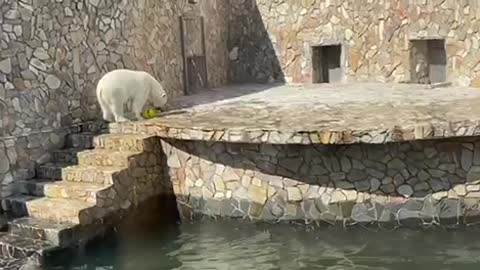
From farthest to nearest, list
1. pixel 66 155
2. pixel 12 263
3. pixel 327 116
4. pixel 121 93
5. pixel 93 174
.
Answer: pixel 121 93 → pixel 66 155 → pixel 327 116 → pixel 93 174 → pixel 12 263

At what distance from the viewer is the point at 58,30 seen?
9086 mm

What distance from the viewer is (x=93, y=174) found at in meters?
8.13

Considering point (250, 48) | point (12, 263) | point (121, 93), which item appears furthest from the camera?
point (250, 48)

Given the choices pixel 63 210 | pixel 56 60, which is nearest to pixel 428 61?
pixel 56 60

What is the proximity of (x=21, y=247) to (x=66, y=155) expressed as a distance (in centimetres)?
184

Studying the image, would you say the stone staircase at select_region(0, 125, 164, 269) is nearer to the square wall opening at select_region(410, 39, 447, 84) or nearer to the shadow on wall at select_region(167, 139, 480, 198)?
the shadow on wall at select_region(167, 139, 480, 198)

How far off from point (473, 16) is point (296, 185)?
5107 millimetres

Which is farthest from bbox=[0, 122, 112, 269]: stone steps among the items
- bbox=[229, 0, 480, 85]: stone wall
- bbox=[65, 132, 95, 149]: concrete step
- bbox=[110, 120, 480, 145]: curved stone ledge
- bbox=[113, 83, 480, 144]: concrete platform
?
bbox=[229, 0, 480, 85]: stone wall

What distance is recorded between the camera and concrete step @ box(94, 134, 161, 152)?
8.52 meters

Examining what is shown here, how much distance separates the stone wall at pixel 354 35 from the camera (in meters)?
11.7

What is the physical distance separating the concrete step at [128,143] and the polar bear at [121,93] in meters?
0.46

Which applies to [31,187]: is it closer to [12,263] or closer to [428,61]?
[12,263]

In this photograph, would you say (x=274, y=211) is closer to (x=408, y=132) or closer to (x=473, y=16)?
(x=408, y=132)

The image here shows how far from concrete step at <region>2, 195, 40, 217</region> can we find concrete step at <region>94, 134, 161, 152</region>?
1.03m
